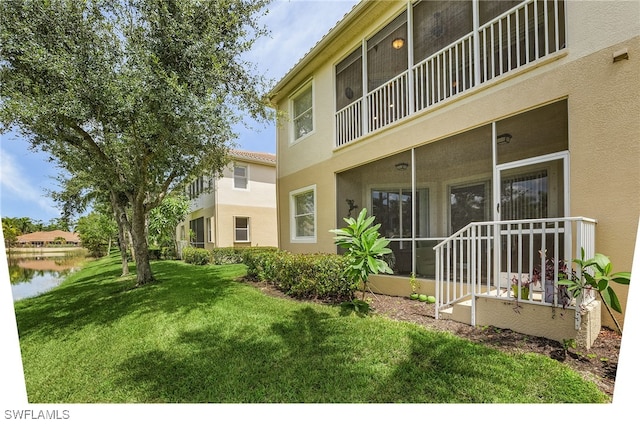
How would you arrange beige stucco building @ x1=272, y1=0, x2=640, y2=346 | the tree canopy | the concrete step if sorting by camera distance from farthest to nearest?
1. the tree canopy
2. the concrete step
3. beige stucco building @ x1=272, y1=0, x2=640, y2=346

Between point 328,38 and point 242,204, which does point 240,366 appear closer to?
point 328,38

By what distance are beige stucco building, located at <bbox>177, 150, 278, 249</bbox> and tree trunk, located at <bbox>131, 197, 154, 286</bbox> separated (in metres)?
6.39

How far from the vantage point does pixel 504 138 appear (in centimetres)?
442

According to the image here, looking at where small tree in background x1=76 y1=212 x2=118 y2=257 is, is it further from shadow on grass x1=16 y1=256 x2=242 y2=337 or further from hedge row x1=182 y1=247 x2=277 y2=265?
shadow on grass x1=16 y1=256 x2=242 y2=337

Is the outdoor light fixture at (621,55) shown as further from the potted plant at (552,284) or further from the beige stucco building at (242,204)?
the beige stucco building at (242,204)

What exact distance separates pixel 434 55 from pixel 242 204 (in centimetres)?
1191

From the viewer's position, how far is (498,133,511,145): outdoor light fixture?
440 cm

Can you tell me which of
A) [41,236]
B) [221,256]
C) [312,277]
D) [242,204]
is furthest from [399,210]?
[242,204]

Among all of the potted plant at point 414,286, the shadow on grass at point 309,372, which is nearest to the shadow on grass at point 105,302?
the shadow on grass at point 309,372

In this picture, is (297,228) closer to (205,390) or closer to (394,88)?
(394,88)

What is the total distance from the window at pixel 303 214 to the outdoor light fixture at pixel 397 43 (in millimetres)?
3722

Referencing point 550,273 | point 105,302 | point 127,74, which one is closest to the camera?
point 550,273

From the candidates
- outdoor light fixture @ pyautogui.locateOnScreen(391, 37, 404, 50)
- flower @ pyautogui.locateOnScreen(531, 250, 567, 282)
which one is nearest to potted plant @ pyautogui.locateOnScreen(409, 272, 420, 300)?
flower @ pyautogui.locateOnScreen(531, 250, 567, 282)

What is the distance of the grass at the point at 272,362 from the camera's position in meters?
2.61
